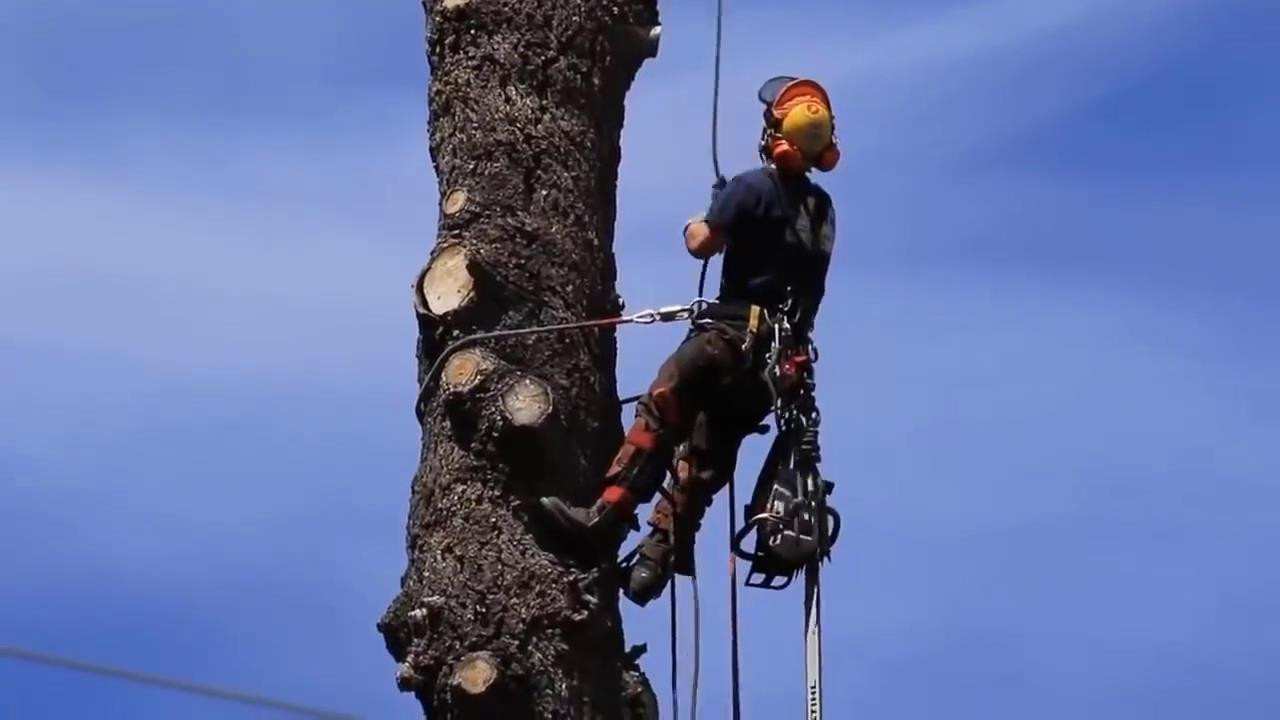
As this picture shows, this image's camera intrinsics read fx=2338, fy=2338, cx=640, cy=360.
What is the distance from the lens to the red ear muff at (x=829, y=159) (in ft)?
18.3

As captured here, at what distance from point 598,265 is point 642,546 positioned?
2.07 feet

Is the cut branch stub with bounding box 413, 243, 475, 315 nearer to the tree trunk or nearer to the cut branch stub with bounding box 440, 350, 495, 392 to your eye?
the tree trunk

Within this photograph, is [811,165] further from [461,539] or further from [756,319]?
[461,539]

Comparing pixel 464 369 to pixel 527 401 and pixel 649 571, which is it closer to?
pixel 527 401

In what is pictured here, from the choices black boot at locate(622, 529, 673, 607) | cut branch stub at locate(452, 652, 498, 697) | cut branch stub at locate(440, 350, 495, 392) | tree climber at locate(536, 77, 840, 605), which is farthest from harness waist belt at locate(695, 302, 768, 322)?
cut branch stub at locate(452, 652, 498, 697)

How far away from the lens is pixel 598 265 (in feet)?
17.1

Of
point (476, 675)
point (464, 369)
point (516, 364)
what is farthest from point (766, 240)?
point (476, 675)

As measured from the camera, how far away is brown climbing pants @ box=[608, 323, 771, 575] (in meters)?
5.22

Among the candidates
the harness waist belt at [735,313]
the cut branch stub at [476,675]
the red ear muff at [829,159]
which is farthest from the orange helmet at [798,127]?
the cut branch stub at [476,675]

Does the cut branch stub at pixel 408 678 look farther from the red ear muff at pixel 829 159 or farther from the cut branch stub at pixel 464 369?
the red ear muff at pixel 829 159

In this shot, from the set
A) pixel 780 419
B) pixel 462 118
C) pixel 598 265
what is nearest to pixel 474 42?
pixel 462 118

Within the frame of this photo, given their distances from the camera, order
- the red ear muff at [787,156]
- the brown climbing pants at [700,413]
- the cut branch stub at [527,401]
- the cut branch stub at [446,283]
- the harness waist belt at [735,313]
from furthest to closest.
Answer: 1. the red ear muff at [787,156]
2. the harness waist belt at [735,313]
3. the brown climbing pants at [700,413]
4. the cut branch stub at [446,283]
5. the cut branch stub at [527,401]

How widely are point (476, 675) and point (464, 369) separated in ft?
2.20

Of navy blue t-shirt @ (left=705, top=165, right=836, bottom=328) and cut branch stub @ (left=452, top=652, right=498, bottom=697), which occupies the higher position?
navy blue t-shirt @ (left=705, top=165, right=836, bottom=328)
